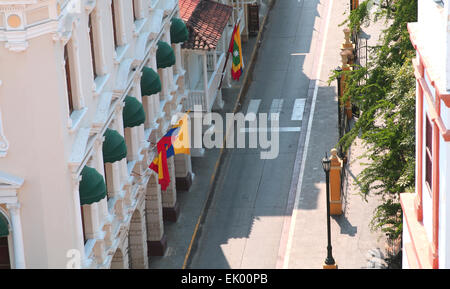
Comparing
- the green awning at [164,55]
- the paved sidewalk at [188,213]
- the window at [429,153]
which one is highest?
the window at [429,153]

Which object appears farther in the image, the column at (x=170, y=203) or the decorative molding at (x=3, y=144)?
the column at (x=170, y=203)

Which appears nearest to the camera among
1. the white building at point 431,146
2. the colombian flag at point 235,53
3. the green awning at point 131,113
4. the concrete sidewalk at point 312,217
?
the white building at point 431,146

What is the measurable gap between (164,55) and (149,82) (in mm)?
3259

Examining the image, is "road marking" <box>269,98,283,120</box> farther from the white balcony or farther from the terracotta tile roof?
the terracotta tile roof

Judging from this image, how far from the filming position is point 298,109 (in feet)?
206

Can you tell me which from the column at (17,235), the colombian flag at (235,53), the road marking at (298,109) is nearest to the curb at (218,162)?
the colombian flag at (235,53)

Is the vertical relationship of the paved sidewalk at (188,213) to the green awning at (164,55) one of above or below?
below

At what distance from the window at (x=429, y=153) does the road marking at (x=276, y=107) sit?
38.8 metres

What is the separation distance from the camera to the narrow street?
47562 mm

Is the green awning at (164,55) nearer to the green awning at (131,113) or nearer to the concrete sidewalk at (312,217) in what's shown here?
the green awning at (131,113)

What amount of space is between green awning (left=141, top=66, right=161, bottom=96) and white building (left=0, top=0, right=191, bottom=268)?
2.7 inches

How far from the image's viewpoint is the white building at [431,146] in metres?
19.4

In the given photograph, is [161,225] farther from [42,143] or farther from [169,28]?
[42,143]
